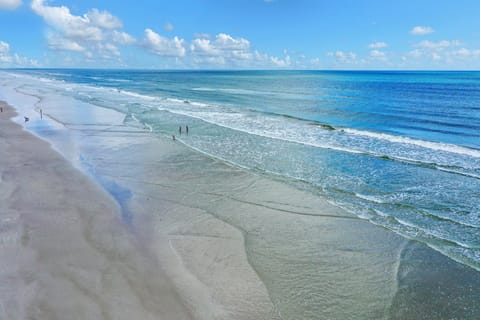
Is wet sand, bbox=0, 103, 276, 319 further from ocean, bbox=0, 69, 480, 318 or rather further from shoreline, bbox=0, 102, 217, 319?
ocean, bbox=0, 69, 480, 318

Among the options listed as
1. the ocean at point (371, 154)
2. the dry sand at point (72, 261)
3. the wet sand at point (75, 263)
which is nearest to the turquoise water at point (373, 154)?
the ocean at point (371, 154)

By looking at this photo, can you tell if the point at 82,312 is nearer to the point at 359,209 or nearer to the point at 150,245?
the point at 150,245

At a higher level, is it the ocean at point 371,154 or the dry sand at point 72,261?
the ocean at point 371,154

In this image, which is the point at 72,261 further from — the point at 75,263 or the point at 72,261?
the point at 75,263

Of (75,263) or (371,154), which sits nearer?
(75,263)

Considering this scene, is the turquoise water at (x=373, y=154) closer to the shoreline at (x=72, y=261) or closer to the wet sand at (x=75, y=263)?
the wet sand at (x=75, y=263)

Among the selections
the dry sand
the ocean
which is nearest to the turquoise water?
the ocean

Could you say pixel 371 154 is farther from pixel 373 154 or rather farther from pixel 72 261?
pixel 72 261

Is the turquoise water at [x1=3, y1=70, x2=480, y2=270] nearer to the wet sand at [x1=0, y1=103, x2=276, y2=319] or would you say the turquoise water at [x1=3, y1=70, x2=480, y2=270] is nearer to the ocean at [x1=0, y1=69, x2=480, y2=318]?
the ocean at [x1=0, y1=69, x2=480, y2=318]

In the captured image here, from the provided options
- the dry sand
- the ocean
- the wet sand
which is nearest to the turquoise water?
the ocean

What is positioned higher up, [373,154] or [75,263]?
[373,154]

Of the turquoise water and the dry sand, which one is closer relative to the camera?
the dry sand

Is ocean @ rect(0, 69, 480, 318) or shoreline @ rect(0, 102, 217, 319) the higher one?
ocean @ rect(0, 69, 480, 318)

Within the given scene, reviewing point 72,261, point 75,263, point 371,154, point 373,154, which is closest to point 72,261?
point 72,261
